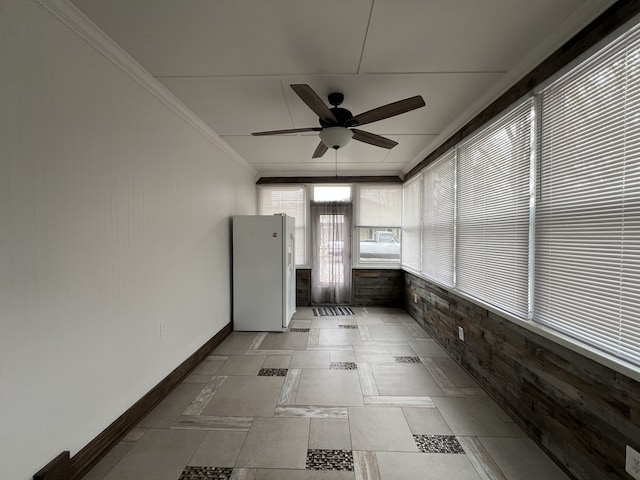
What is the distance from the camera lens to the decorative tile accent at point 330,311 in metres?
4.81

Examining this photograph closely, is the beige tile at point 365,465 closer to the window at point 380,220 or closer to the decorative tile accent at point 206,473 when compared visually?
the decorative tile accent at point 206,473

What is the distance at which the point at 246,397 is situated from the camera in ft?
7.68

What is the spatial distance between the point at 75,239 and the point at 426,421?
2.49 metres

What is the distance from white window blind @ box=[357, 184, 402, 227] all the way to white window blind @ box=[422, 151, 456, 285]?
3.91 ft

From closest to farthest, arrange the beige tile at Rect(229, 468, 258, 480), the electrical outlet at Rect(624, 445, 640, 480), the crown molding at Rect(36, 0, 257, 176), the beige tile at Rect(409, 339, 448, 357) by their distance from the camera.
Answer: the electrical outlet at Rect(624, 445, 640, 480)
the crown molding at Rect(36, 0, 257, 176)
the beige tile at Rect(229, 468, 258, 480)
the beige tile at Rect(409, 339, 448, 357)

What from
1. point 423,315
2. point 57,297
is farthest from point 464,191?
point 57,297

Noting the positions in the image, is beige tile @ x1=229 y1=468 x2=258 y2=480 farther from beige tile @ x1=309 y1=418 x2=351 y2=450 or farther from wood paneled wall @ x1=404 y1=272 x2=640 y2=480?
wood paneled wall @ x1=404 y1=272 x2=640 y2=480

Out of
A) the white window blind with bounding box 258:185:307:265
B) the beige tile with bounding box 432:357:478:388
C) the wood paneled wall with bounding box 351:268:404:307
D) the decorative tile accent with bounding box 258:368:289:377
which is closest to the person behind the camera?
the beige tile with bounding box 432:357:478:388

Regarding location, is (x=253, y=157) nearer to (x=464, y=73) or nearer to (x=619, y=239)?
(x=464, y=73)

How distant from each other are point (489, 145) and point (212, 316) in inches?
131

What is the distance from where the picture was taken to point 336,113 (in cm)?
239

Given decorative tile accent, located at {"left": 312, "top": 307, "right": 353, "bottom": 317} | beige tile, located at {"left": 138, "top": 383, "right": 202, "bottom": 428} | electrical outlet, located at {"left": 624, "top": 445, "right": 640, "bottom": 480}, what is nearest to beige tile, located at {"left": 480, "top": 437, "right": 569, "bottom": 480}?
electrical outlet, located at {"left": 624, "top": 445, "right": 640, "bottom": 480}

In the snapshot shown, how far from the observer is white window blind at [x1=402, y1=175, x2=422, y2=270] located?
440 cm

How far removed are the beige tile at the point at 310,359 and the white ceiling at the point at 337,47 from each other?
2.49m
